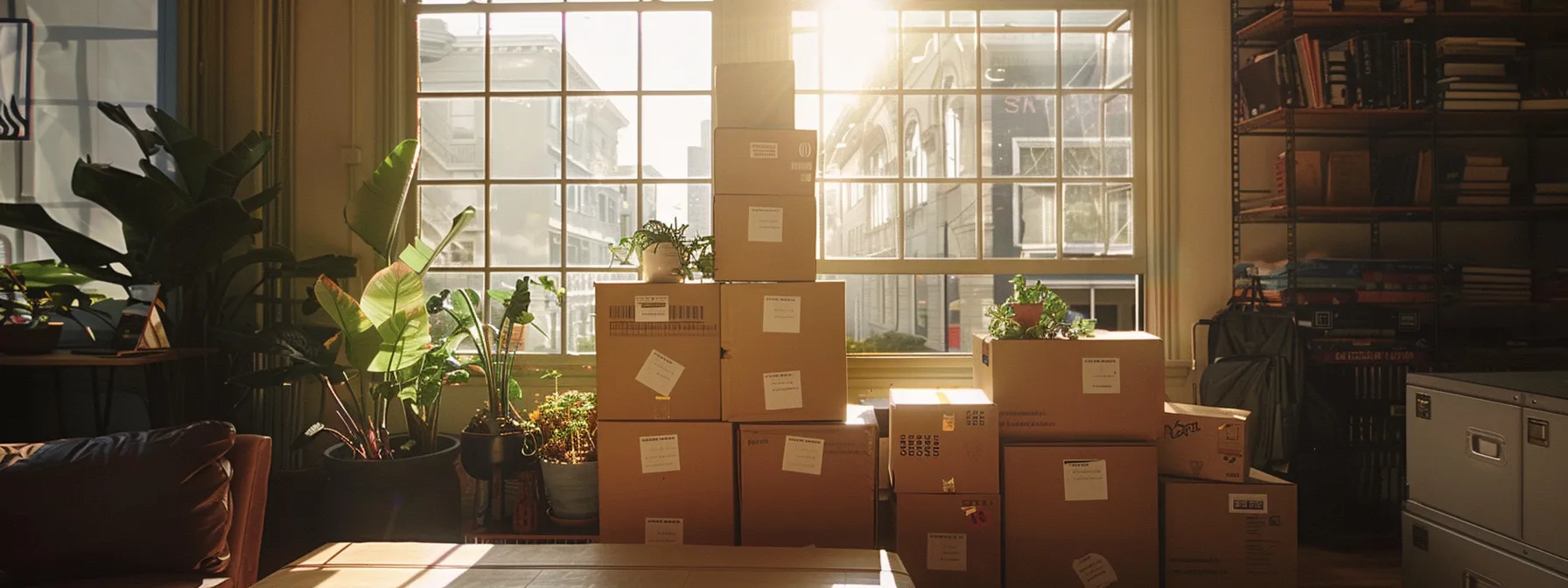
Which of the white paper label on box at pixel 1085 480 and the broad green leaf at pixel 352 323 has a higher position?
the broad green leaf at pixel 352 323

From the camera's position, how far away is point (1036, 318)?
2.40 metres

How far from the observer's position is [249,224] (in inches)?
108

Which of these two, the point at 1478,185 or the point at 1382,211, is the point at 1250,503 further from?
the point at 1478,185

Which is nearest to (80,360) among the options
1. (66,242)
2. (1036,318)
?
(66,242)

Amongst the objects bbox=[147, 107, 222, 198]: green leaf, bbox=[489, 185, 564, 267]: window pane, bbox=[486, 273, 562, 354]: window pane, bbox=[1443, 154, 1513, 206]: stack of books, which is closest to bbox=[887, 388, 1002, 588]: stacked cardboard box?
bbox=[486, 273, 562, 354]: window pane

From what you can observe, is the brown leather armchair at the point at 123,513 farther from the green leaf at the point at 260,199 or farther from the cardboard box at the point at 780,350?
the cardboard box at the point at 780,350

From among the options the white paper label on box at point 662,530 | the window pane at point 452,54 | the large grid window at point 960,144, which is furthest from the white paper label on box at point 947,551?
the window pane at point 452,54

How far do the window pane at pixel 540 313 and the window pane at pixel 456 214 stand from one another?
0.12 m

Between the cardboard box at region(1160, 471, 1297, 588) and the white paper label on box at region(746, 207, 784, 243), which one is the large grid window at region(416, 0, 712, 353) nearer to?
the white paper label on box at region(746, 207, 784, 243)

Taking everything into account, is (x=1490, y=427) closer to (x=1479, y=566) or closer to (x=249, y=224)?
(x=1479, y=566)

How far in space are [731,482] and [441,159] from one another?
6.34 ft

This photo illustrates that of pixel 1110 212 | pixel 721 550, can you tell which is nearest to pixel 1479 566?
pixel 1110 212

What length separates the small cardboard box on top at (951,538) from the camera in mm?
2297

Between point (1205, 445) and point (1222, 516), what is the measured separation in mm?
201
